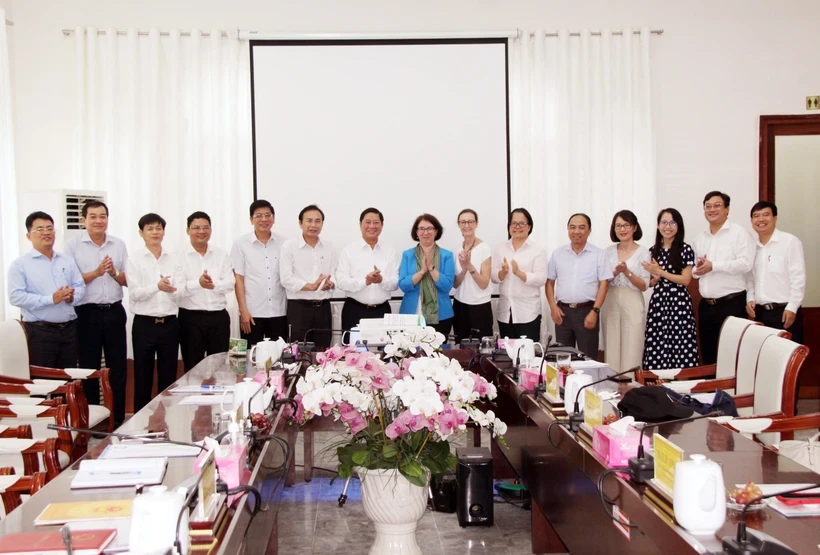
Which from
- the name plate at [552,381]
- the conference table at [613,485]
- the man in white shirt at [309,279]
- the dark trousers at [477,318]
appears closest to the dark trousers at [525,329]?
the dark trousers at [477,318]

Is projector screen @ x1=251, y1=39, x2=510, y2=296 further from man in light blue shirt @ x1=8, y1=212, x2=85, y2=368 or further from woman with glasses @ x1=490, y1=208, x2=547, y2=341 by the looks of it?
man in light blue shirt @ x1=8, y1=212, x2=85, y2=368

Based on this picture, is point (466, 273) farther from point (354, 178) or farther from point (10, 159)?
point (10, 159)

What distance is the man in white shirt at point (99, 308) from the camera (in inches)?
198

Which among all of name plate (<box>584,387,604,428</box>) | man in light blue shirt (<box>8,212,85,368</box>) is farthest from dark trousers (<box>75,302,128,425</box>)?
name plate (<box>584,387,604,428</box>)

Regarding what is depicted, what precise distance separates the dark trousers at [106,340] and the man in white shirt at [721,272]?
3.92 m

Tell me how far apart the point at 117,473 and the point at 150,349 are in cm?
330

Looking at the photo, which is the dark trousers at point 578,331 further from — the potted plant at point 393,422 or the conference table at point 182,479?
the potted plant at point 393,422

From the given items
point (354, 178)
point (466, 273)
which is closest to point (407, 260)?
point (466, 273)

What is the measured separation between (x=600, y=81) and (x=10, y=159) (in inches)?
179

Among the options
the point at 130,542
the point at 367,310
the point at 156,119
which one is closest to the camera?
the point at 130,542

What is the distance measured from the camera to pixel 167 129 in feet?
19.3

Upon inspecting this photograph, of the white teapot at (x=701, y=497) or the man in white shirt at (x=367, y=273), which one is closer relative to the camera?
the white teapot at (x=701, y=497)

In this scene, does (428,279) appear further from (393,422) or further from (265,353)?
(393,422)

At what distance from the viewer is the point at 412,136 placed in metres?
6.02
